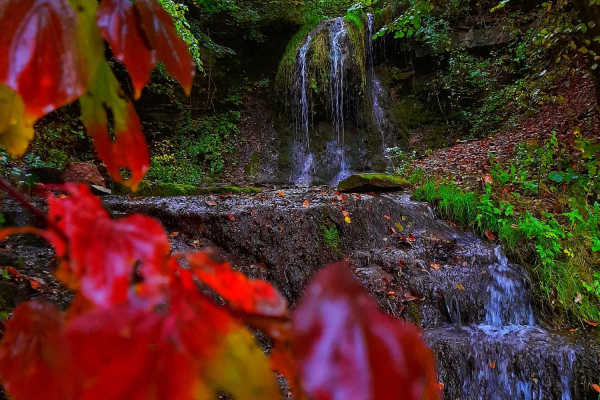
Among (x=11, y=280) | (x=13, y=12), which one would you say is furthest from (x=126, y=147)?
(x=11, y=280)

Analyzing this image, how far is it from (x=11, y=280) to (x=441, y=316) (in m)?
3.22

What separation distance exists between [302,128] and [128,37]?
9027mm

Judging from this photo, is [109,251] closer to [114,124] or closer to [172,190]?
[114,124]

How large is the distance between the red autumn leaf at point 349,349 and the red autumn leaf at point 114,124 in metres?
0.30

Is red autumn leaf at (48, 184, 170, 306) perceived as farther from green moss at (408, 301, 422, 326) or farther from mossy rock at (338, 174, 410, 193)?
mossy rock at (338, 174, 410, 193)

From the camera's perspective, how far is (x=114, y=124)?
43cm

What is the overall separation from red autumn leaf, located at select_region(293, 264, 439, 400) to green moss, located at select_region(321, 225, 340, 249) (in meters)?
3.27

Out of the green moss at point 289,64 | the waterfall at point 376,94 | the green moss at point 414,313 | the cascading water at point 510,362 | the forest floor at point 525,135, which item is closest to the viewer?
Result: the cascading water at point 510,362

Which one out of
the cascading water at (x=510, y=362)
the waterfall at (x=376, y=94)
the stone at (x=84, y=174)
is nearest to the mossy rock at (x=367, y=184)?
the cascading water at (x=510, y=362)

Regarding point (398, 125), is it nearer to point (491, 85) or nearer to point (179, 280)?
point (491, 85)

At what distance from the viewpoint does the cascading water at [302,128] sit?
8914mm

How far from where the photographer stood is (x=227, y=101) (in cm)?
1000

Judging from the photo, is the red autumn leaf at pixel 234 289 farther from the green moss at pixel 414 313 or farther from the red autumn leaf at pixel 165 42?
the green moss at pixel 414 313

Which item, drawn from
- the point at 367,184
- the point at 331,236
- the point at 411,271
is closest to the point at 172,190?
the point at 331,236
